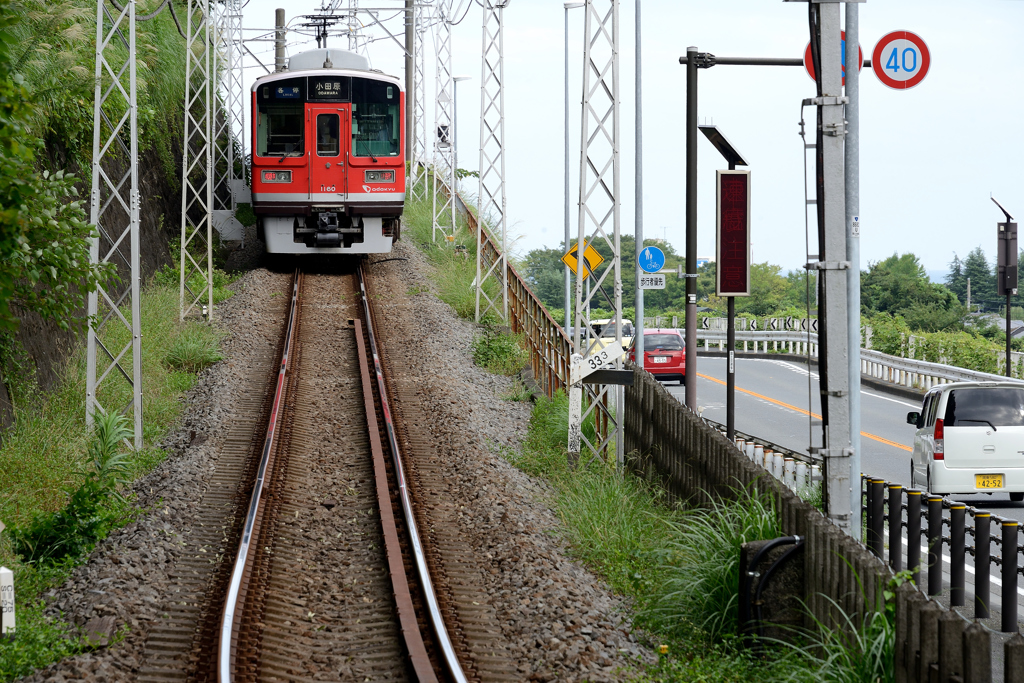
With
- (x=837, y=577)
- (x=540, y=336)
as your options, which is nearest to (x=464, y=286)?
(x=540, y=336)

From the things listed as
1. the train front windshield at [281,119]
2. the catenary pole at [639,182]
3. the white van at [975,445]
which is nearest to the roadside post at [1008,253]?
the catenary pole at [639,182]

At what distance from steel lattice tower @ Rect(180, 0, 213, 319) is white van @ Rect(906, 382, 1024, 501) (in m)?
11.5

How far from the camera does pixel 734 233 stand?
13.1 m

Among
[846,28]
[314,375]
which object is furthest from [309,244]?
[846,28]

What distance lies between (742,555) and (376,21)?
2749 centimetres

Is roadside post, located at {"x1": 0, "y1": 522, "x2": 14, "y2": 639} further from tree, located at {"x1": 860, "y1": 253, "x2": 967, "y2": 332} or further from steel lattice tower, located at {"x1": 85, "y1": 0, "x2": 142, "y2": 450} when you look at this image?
tree, located at {"x1": 860, "y1": 253, "x2": 967, "y2": 332}

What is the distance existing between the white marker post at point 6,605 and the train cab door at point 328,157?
15293 millimetres

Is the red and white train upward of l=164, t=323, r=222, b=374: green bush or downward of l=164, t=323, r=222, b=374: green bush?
upward

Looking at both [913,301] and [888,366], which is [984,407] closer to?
[888,366]

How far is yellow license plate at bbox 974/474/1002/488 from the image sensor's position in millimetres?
12445

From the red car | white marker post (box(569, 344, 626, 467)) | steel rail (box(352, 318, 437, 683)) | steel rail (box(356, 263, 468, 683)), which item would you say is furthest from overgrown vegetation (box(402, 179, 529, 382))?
the red car

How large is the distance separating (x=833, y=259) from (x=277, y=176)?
655 inches

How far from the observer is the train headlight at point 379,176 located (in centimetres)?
2167

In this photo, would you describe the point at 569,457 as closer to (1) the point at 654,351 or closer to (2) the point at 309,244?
(2) the point at 309,244
